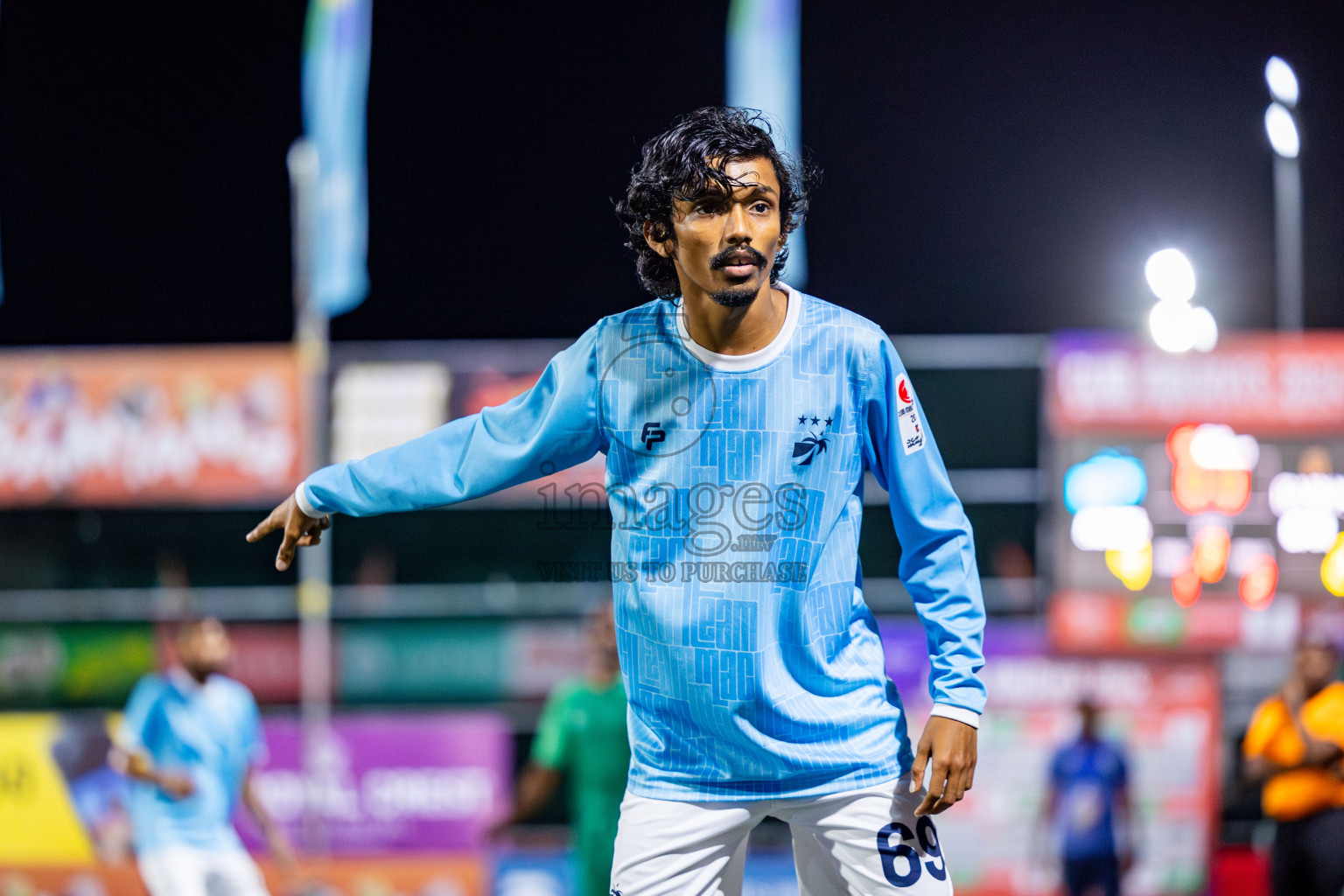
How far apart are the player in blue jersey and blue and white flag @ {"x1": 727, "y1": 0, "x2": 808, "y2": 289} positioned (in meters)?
3.26

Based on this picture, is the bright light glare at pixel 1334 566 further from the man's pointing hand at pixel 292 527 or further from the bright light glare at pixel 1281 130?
the man's pointing hand at pixel 292 527

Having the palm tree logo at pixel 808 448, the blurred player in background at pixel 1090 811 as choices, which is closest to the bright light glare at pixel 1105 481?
the blurred player in background at pixel 1090 811

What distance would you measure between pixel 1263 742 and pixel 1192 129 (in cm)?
251

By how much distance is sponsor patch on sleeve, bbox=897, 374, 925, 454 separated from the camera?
1.54 metres

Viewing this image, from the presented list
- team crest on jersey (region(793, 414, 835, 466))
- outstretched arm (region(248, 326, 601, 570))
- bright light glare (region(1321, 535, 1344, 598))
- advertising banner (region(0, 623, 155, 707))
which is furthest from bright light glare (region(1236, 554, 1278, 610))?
advertising banner (region(0, 623, 155, 707))

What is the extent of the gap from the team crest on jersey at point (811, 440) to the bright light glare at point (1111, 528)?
3.29m

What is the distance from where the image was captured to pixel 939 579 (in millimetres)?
1517

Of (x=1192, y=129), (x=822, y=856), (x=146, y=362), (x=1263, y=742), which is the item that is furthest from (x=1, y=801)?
(x=1192, y=129)

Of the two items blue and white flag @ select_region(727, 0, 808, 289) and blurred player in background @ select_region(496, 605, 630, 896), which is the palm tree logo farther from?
blue and white flag @ select_region(727, 0, 808, 289)

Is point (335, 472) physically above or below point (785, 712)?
above

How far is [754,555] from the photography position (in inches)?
59.7

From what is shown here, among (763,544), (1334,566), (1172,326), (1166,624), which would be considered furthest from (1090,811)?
(763,544)

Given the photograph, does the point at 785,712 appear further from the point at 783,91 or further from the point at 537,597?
the point at 783,91

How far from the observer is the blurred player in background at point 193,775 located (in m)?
4.44
